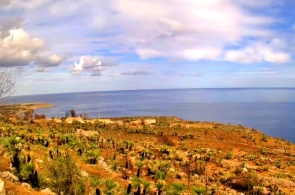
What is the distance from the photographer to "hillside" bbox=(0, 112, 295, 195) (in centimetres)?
1750

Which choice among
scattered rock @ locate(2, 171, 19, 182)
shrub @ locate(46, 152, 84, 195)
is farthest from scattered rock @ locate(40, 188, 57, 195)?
scattered rock @ locate(2, 171, 19, 182)

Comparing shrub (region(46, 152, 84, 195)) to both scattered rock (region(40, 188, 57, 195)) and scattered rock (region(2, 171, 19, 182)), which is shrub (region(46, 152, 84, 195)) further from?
scattered rock (region(2, 171, 19, 182))

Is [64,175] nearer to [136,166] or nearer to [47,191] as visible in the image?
[47,191]

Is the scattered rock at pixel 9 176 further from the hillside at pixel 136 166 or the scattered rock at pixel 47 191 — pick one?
the scattered rock at pixel 47 191

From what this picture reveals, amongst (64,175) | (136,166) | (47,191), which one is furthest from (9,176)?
(136,166)

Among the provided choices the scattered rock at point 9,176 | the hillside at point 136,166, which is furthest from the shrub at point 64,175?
the scattered rock at point 9,176

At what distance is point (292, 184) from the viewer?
1163 inches

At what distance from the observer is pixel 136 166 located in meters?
28.6

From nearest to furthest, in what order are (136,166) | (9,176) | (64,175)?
(64,175), (9,176), (136,166)

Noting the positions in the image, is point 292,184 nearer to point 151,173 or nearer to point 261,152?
point 151,173

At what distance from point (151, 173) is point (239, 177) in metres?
9.14

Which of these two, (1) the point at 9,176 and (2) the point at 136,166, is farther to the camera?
(2) the point at 136,166

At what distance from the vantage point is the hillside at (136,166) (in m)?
17.5

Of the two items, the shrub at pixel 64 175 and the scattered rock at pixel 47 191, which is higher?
the shrub at pixel 64 175
